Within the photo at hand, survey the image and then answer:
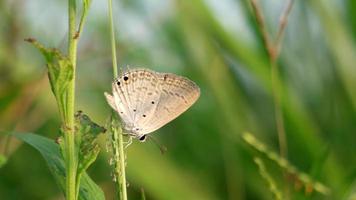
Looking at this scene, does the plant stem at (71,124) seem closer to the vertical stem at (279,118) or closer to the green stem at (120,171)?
the green stem at (120,171)

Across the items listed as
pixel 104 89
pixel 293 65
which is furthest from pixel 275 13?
pixel 104 89

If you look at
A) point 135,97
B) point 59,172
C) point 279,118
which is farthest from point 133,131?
point 279,118

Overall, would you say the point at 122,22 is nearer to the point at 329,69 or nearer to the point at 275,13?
the point at 275,13

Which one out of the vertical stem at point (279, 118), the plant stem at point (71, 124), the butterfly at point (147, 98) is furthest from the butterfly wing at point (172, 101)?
the vertical stem at point (279, 118)

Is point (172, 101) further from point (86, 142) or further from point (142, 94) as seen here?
point (86, 142)

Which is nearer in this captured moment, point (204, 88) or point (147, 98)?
point (147, 98)

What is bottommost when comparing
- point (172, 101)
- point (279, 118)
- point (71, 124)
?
point (279, 118)
